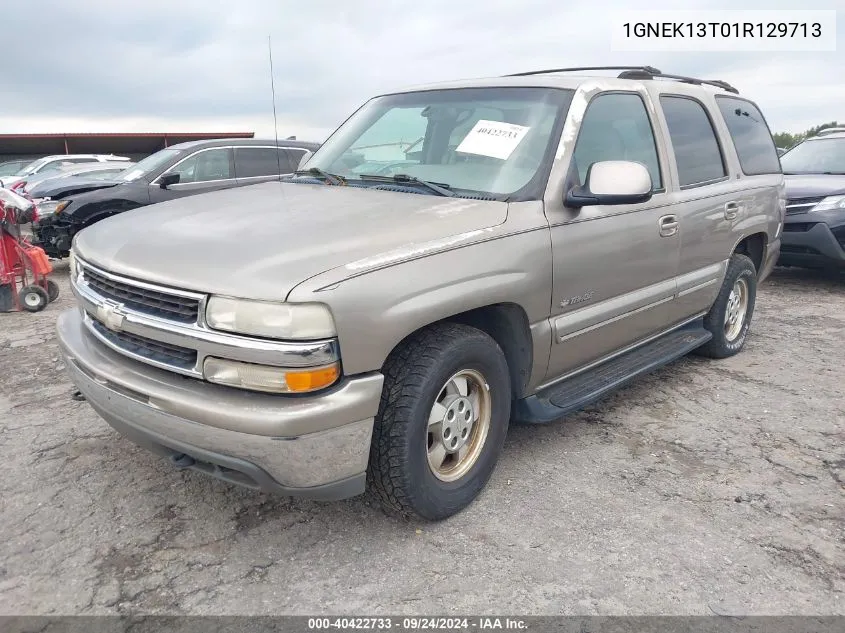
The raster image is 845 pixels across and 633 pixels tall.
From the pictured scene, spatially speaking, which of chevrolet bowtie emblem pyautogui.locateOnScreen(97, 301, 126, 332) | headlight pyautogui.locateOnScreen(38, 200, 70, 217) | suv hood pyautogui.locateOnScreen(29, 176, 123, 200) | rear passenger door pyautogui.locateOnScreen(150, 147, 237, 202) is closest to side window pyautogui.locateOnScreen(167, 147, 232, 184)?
rear passenger door pyautogui.locateOnScreen(150, 147, 237, 202)

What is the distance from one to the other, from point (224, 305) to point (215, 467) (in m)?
0.61

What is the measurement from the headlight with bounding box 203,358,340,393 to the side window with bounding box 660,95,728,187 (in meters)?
2.74

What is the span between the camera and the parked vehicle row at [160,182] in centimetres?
830

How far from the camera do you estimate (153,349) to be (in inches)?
97.1

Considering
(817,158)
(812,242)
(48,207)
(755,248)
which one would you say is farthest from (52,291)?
(817,158)

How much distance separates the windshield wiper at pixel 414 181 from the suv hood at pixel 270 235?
9 centimetres

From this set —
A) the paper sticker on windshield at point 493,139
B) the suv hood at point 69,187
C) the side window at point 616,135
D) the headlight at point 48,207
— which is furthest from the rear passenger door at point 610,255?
the headlight at point 48,207

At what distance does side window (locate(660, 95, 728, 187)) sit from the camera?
4.03m

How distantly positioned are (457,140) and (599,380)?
4.68ft

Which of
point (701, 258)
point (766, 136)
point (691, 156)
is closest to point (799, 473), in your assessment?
point (701, 258)

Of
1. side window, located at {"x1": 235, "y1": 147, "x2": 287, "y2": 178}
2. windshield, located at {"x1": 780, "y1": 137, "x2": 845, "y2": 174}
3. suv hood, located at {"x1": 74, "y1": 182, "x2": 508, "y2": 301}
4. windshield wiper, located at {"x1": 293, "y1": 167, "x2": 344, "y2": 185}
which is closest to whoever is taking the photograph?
suv hood, located at {"x1": 74, "y1": 182, "x2": 508, "y2": 301}

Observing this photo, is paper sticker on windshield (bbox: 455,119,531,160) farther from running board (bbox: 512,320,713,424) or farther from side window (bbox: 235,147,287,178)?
side window (bbox: 235,147,287,178)

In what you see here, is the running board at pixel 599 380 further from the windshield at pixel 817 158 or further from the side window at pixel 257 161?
the side window at pixel 257 161

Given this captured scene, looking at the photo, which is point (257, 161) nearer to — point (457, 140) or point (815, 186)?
point (457, 140)
